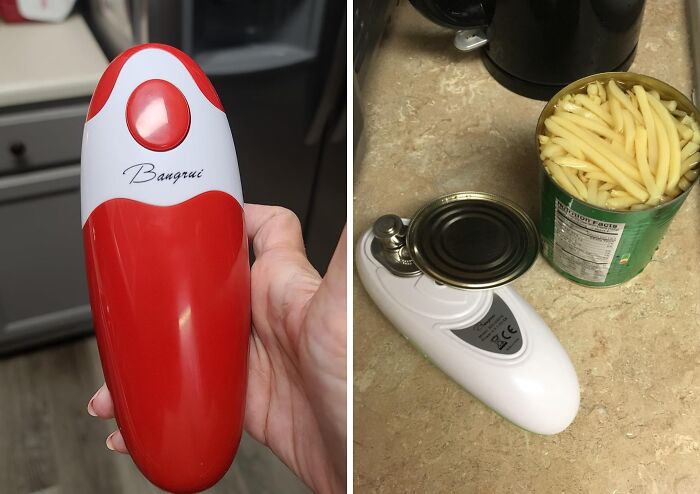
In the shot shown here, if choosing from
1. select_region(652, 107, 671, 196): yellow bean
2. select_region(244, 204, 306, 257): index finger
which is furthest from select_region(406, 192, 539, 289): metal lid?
select_region(244, 204, 306, 257): index finger

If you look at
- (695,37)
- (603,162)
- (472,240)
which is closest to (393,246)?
(472,240)

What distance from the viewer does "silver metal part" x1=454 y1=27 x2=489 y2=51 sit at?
735 mm

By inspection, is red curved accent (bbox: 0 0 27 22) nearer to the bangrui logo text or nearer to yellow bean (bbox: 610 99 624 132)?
the bangrui logo text

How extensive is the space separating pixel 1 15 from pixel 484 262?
368 mm

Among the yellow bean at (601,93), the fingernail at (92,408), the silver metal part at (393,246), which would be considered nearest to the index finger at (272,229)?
the fingernail at (92,408)

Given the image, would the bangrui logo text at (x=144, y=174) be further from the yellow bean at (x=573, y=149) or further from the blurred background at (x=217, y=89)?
the yellow bean at (x=573, y=149)

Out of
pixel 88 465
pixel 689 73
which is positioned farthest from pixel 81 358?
pixel 689 73

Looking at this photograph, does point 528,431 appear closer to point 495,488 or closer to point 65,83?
point 495,488

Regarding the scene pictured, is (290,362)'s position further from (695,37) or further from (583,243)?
(695,37)

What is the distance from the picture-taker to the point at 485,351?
586 mm

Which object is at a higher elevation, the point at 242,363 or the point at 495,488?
the point at 242,363

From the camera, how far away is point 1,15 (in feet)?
1.34

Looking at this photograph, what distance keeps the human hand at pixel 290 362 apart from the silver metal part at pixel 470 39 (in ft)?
1.31

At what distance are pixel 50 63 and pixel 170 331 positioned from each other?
146 mm
